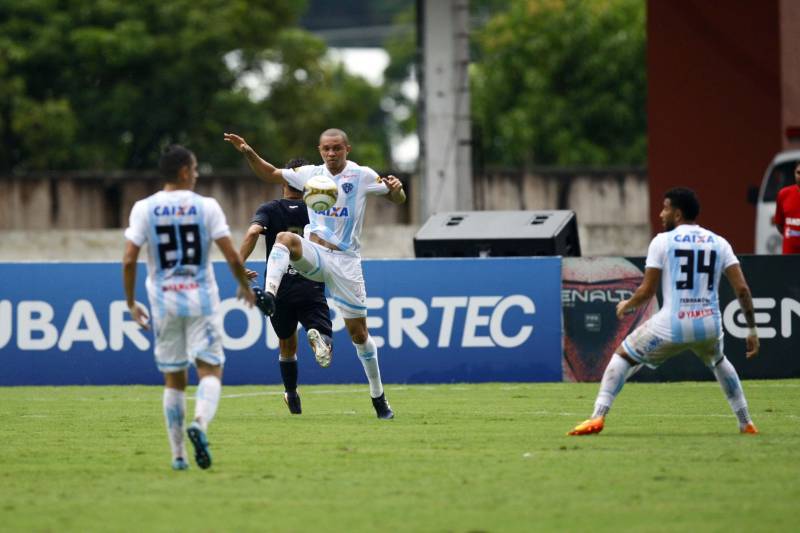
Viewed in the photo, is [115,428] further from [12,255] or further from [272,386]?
[12,255]

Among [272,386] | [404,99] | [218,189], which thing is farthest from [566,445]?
[404,99]

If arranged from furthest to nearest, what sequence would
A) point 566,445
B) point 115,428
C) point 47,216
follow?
point 47,216 → point 115,428 → point 566,445

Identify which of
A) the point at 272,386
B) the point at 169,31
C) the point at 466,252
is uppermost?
the point at 169,31

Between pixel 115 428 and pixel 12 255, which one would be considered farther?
pixel 12 255

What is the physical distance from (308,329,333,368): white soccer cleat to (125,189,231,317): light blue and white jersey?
4487 mm

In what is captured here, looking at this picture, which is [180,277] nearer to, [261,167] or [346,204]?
[261,167]

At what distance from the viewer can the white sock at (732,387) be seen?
40.0 feet

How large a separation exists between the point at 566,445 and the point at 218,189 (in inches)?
952

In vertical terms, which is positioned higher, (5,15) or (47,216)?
(5,15)

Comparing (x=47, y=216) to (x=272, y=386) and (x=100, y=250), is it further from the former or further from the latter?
(x=272, y=386)

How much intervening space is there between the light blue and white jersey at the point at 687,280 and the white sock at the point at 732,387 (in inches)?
14.9

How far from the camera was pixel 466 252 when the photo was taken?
20.2 m

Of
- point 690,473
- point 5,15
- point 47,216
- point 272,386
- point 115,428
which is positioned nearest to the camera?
point 690,473

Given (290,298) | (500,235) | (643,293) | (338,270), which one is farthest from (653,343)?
(500,235)
